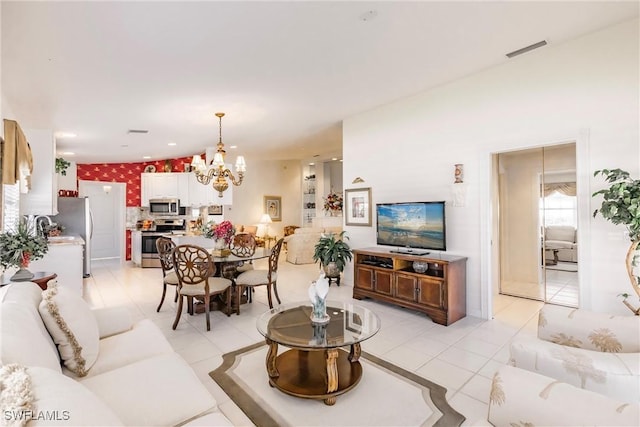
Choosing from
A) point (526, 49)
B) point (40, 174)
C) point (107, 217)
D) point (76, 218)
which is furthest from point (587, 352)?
point (107, 217)

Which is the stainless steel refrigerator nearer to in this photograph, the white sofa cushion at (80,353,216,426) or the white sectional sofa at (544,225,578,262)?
the white sofa cushion at (80,353,216,426)

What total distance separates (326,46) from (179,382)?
9.44 ft

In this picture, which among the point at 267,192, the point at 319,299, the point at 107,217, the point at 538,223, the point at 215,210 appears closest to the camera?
the point at 319,299

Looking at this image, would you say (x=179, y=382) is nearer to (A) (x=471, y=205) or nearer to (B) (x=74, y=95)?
(A) (x=471, y=205)

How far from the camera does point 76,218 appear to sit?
6637 millimetres

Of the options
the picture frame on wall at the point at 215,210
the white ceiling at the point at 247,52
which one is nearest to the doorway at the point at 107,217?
the picture frame on wall at the point at 215,210

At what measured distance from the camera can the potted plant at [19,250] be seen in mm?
Result: 2830

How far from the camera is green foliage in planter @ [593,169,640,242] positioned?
2465mm

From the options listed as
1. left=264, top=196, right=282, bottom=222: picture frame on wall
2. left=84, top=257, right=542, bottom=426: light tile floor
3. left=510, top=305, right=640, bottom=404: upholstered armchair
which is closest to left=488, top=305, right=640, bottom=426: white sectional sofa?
left=510, top=305, right=640, bottom=404: upholstered armchair

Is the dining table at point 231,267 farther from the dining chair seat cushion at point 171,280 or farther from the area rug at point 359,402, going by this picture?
the area rug at point 359,402

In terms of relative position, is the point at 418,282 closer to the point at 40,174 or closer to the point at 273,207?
the point at 40,174

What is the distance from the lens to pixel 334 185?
36.8 ft

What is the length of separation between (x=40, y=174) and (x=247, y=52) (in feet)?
12.8

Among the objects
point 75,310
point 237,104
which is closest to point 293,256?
point 237,104
